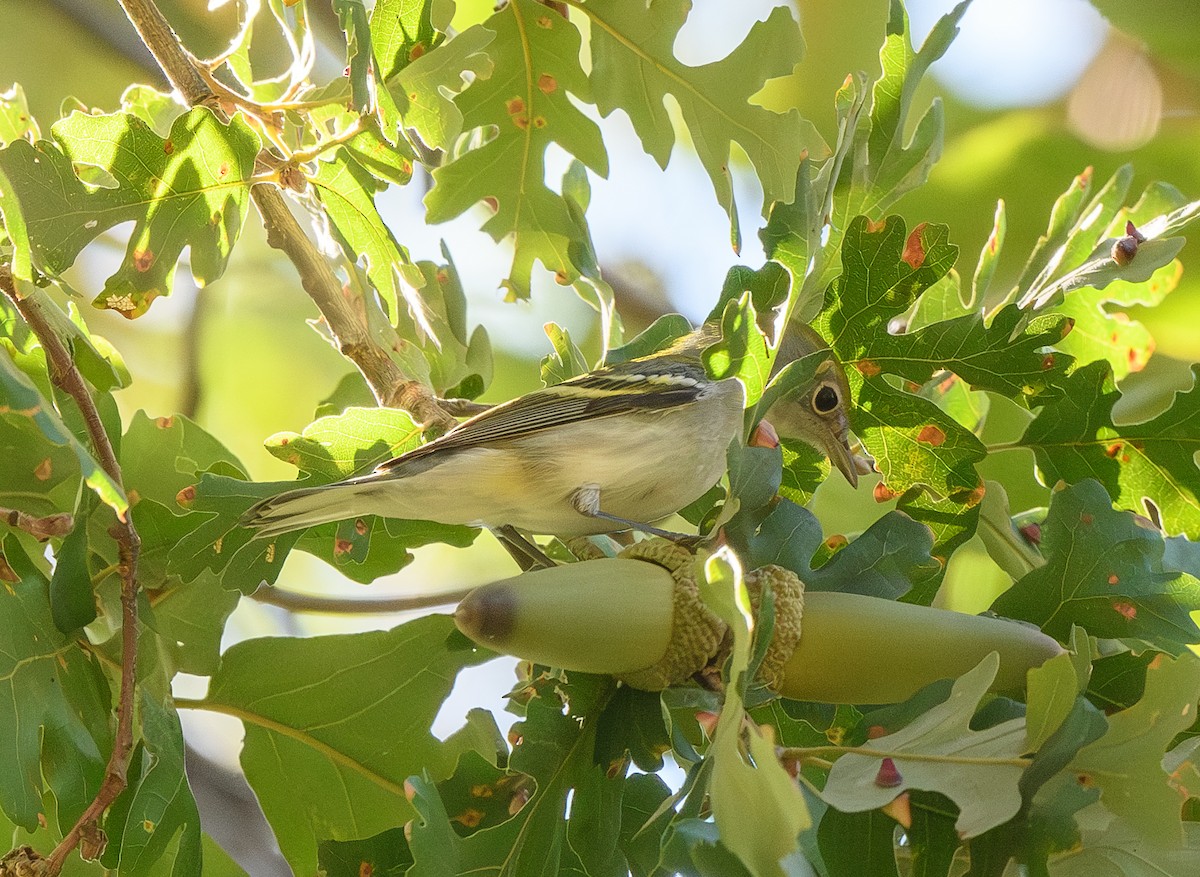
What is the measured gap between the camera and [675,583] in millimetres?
1740

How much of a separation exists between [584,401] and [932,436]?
781 millimetres

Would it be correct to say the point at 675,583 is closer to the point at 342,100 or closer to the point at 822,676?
the point at 822,676

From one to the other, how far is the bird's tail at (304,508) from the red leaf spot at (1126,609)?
1295 mm

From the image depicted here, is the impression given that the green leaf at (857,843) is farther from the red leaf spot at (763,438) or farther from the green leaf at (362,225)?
the green leaf at (362,225)

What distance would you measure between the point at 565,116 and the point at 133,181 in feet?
Answer: 3.49

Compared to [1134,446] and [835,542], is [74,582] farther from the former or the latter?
[1134,446]

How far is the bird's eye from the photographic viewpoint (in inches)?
85.9

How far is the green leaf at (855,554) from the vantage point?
1.79 metres

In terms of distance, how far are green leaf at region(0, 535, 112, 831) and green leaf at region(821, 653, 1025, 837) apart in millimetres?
1218

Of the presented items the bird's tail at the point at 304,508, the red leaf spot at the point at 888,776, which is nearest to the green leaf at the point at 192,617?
the bird's tail at the point at 304,508

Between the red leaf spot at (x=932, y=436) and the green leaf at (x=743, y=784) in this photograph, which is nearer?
the green leaf at (x=743, y=784)

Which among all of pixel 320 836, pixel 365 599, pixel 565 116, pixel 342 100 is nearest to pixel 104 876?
pixel 320 836

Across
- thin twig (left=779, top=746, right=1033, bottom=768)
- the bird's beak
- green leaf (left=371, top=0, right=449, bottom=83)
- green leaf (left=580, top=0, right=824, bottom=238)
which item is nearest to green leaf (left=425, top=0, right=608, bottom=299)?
green leaf (left=580, top=0, right=824, bottom=238)

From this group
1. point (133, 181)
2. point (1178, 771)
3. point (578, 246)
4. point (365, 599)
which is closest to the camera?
point (1178, 771)
